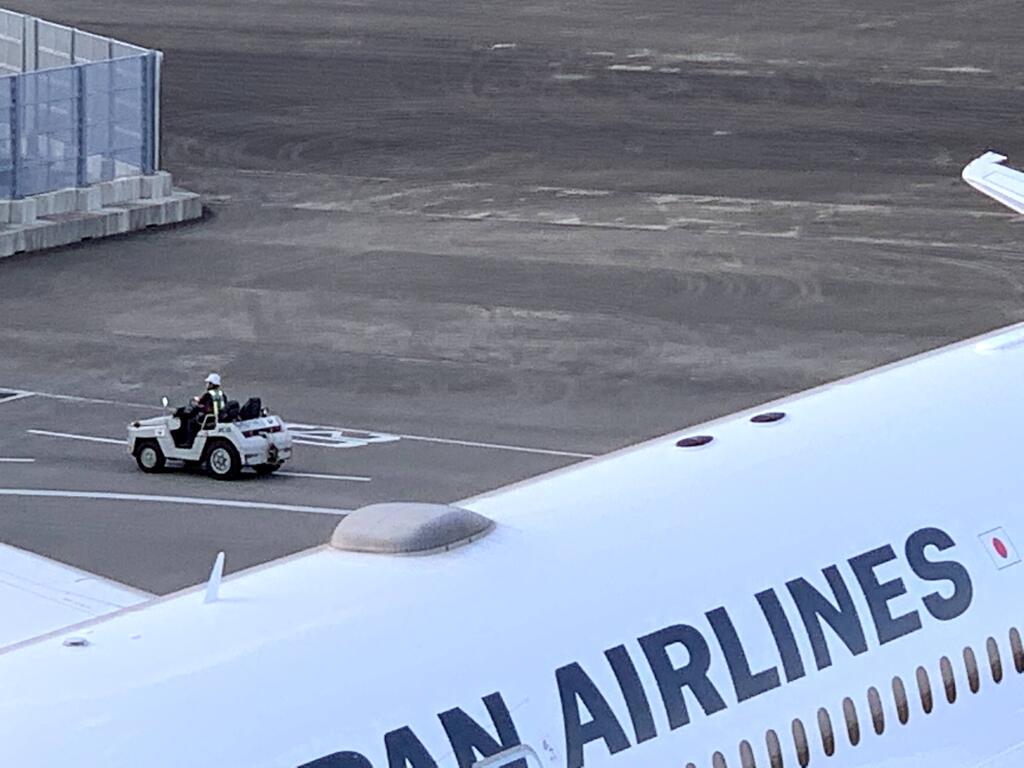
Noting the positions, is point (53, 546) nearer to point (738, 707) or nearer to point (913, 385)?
point (913, 385)

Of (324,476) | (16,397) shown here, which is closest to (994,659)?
(324,476)

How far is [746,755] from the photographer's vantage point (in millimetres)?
15938

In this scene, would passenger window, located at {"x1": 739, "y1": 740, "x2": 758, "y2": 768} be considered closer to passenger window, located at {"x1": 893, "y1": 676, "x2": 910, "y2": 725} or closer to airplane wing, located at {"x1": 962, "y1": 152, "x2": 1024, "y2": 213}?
passenger window, located at {"x1": 893, "y1": 676, "x2": 910, "y2": 725}

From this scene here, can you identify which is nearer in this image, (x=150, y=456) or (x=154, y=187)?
(x=150, y=456)

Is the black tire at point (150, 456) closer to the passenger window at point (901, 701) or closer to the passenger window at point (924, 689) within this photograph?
the passenger window at point (924, 689)

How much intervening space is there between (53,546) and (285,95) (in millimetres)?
40763

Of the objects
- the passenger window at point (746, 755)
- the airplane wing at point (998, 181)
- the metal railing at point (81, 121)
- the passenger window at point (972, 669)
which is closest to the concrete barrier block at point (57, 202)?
the metal railing at point (81, 121)

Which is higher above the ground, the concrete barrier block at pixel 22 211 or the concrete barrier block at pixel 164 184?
the concrete barrier block at pixel 164 184

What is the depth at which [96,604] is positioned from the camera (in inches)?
757

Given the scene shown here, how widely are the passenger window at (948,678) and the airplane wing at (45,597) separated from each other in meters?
6.10

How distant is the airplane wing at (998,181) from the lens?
27.7 metres

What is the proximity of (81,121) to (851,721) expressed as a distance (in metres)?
42.5

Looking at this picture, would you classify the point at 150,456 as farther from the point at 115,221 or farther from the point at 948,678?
the point at 948,678

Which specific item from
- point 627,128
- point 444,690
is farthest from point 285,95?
point 444,690
